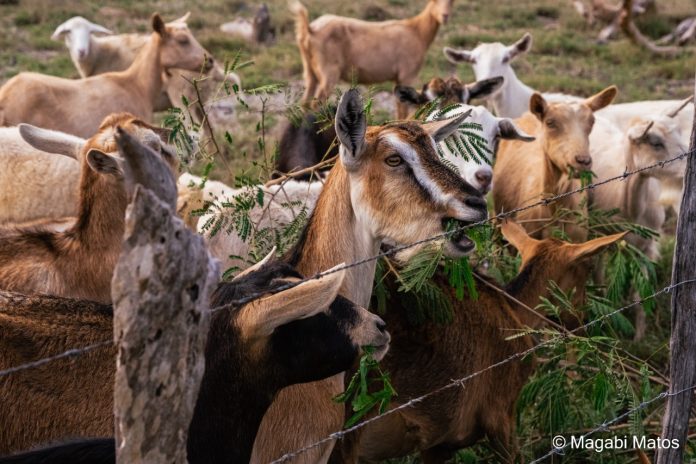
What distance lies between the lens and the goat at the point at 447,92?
7832 millimetres

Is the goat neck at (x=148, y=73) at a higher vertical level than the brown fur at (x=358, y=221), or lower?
lower

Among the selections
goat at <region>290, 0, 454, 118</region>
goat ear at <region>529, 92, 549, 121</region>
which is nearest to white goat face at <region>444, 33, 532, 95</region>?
goat at <region>290, 0, 454, 118</region>

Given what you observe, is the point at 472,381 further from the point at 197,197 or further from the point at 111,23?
the point at 111,23

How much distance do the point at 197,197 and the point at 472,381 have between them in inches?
89.2

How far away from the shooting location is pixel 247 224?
15.1 ft

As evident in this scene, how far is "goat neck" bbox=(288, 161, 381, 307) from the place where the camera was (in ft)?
13.2

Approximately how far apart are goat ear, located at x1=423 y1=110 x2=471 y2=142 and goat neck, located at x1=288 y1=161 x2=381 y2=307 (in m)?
0.47

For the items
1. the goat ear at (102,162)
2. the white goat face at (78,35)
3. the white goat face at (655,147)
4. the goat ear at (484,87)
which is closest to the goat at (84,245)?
the goat ear at (102,162)

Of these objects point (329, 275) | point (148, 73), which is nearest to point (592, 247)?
point (329, 275)

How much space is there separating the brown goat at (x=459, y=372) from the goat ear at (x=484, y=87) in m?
3.16

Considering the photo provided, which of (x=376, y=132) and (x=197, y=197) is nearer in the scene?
(x=376, y=132)

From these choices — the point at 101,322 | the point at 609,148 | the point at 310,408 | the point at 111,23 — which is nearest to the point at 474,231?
the point at 310,408

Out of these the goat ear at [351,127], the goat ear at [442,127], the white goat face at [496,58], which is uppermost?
the goat ear at [351,127]

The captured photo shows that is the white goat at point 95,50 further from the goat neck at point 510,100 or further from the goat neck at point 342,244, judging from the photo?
the goat neck at point 342,244
